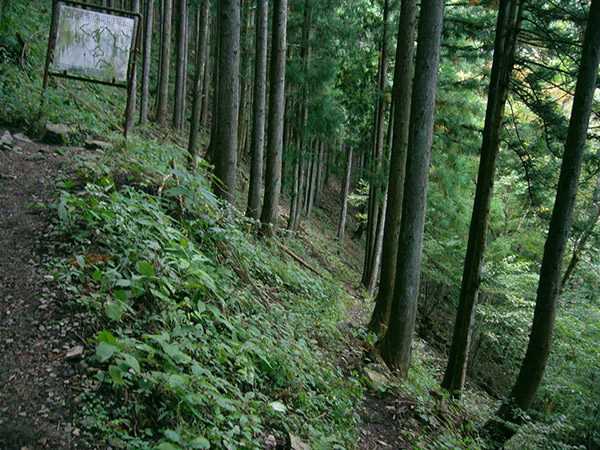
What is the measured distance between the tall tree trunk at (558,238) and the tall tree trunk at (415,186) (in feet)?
6.16

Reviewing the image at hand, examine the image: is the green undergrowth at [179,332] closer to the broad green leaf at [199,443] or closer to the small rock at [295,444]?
the broad green leaf at [199,443]

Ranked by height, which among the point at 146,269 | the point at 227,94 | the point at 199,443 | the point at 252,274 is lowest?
the point at 252,274

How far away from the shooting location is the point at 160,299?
381 centimetres

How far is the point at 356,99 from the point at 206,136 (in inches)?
381

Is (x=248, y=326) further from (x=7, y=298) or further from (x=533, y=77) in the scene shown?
(x=533, y=77)

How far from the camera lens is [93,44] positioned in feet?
20.4

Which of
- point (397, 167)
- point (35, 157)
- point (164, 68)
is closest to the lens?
point (35, 157)

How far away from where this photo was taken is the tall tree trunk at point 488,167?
795 centimetres

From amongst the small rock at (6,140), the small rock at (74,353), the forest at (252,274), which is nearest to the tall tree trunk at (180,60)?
the forest at (252,274)

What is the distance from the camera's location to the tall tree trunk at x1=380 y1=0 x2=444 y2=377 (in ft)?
22.5

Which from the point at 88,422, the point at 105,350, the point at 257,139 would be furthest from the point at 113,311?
the point at 257,139

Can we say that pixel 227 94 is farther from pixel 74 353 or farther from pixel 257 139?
pixel 74 353

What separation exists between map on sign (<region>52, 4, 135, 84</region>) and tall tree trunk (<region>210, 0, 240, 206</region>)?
70.8 inches

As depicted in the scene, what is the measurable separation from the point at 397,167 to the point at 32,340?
740cm
